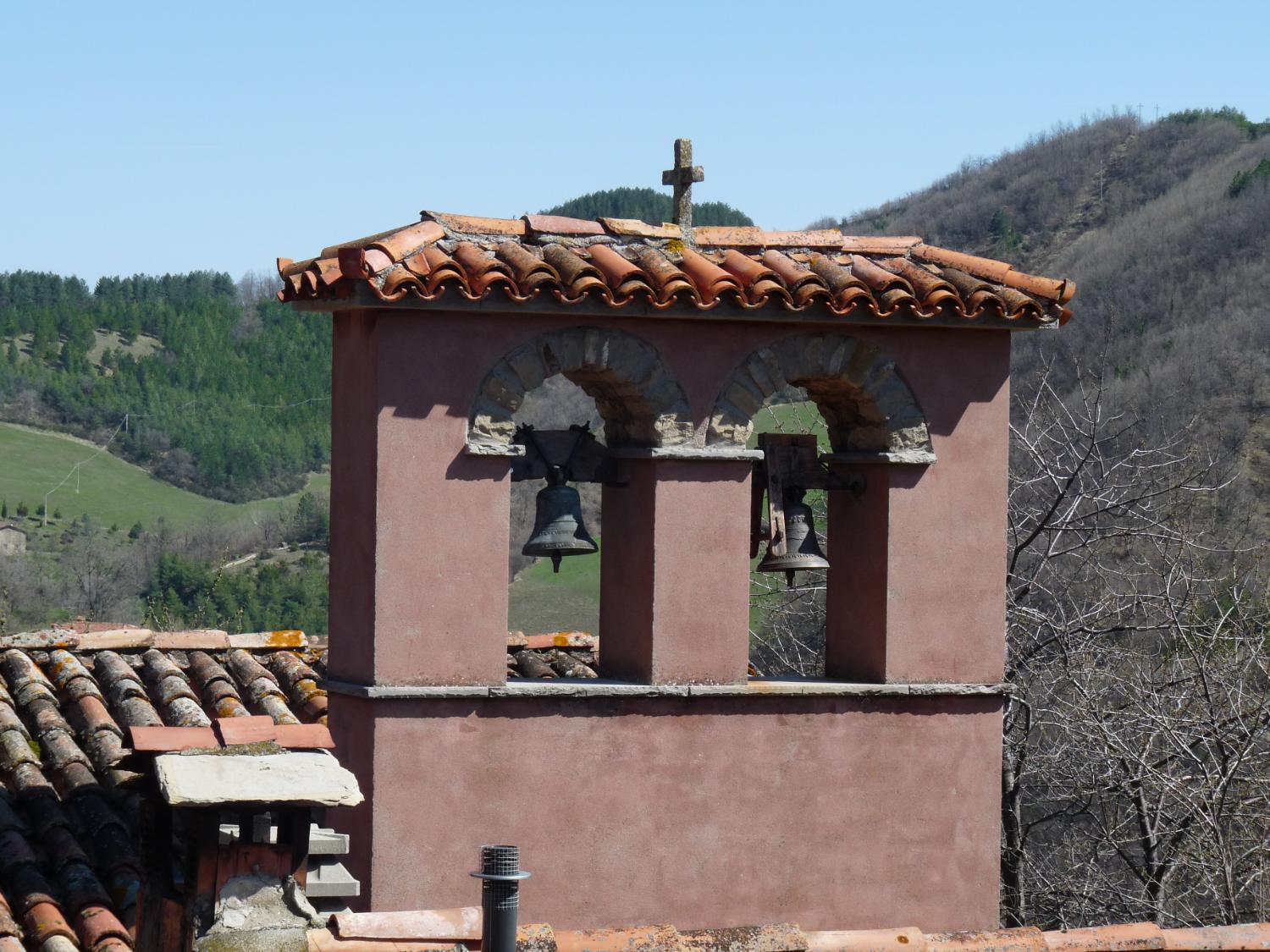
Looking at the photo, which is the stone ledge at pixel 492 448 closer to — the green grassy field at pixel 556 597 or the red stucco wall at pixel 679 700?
the red stucco wall at pixel 679 700

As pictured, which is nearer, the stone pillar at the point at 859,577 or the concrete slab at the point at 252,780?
the concrete slab at the point at 252,780

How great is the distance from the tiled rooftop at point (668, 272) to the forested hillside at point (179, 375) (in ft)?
155

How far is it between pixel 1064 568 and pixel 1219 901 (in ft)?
23.9

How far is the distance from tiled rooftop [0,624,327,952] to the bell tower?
0.85 metres

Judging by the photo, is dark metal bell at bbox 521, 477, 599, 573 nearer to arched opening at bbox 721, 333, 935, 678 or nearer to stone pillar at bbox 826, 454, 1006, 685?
arched opening at bbox 721, 333, 935, 678

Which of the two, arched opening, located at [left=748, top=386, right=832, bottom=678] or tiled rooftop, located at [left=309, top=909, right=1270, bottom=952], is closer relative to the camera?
tiled rooftop, located at [left=309, top=909, right=1270, bottom=952]

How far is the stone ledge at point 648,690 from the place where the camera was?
5.79m

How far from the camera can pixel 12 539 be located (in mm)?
46219

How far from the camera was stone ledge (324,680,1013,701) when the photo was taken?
19.0 ft

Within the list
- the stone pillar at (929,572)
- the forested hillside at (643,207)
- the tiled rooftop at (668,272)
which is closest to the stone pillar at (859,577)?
the stone pillar at (929,572)

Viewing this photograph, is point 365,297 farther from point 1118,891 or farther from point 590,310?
point 1118,891

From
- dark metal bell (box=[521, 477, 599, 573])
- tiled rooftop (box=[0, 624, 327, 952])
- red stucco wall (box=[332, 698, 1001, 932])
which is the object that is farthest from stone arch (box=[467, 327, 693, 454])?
tiled rooftop (box=[0, 624, 327, 952])

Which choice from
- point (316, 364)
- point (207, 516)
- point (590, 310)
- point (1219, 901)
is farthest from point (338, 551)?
point (316, 364)

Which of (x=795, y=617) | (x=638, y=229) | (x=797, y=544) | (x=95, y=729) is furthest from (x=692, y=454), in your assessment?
(x=795, y=617)
